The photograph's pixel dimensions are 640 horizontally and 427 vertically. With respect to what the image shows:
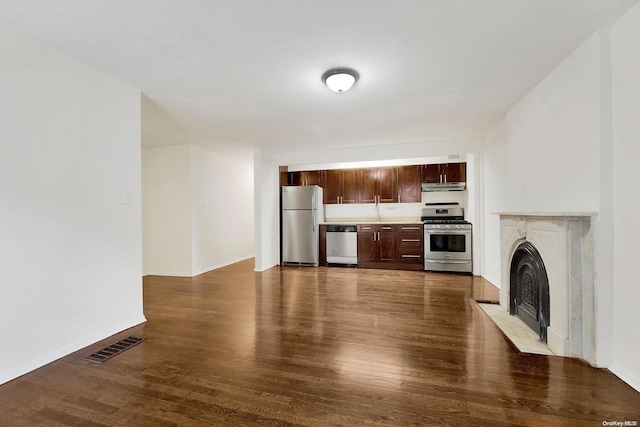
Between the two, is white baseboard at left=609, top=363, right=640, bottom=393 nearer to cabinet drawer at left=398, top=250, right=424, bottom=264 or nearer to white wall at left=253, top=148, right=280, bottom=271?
cabinet drawer at left=398, top=250, right=424, bottom=264

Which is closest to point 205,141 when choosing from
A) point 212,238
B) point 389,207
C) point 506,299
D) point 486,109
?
point 212,238

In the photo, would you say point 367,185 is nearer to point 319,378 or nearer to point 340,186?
point 340,186

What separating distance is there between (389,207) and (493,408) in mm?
4790

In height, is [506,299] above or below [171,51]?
below

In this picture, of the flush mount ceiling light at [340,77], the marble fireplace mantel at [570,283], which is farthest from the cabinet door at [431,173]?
the flush mount ceiling light at [340,77]

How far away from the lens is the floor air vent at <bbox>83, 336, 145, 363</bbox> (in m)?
2.17

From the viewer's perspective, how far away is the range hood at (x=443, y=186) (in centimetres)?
540

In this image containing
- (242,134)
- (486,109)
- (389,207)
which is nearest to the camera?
(486,109)

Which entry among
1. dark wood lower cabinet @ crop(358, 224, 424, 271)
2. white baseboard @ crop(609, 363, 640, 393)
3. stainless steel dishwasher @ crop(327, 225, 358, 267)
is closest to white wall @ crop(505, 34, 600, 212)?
white baseboard @ crop(609, 363, 640, 393)

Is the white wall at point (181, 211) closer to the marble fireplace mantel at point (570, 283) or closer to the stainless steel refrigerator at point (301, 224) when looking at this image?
the stainless steel refrigerator at point (301, 224)

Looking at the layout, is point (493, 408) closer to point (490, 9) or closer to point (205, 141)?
point (490, 9)

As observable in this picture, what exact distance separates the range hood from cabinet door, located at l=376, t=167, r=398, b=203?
57 centimetres

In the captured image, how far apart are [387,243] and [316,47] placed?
4122 millimetres

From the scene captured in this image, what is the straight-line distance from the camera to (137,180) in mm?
2875
